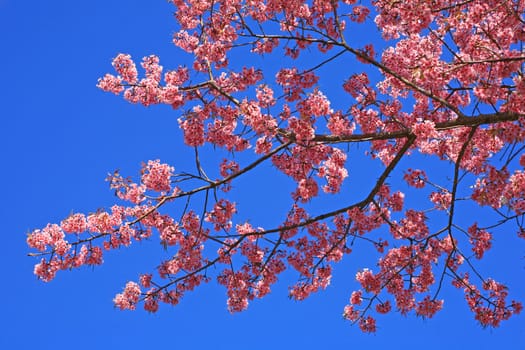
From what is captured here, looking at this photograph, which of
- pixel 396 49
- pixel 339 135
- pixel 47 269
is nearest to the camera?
pixel 339 135

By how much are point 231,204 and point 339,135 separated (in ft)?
9.48

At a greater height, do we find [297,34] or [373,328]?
[297,34]

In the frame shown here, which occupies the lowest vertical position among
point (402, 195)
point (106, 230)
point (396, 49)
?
point (106, 230)

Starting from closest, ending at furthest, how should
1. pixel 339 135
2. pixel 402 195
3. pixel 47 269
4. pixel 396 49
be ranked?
pixel 339 135, pixel 396 49, pixel 47 269, pixel 402 195

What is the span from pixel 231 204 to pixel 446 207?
4.38 m

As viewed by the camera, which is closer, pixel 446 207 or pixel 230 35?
pixel 230 35

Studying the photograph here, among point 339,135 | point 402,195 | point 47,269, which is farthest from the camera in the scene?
point 402,195

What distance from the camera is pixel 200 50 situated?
1062 cm

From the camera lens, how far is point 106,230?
10680mm

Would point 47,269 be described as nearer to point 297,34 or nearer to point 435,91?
point 297,34

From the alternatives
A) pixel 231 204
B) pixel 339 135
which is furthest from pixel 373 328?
pixel 339 135

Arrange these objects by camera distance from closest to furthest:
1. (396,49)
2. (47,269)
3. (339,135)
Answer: (339,135)
(396,49)
(47,269)

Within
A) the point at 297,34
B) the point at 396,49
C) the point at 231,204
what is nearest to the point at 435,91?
the point at 396,49

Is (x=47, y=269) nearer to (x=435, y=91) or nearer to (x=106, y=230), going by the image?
(x=106, y=230)
